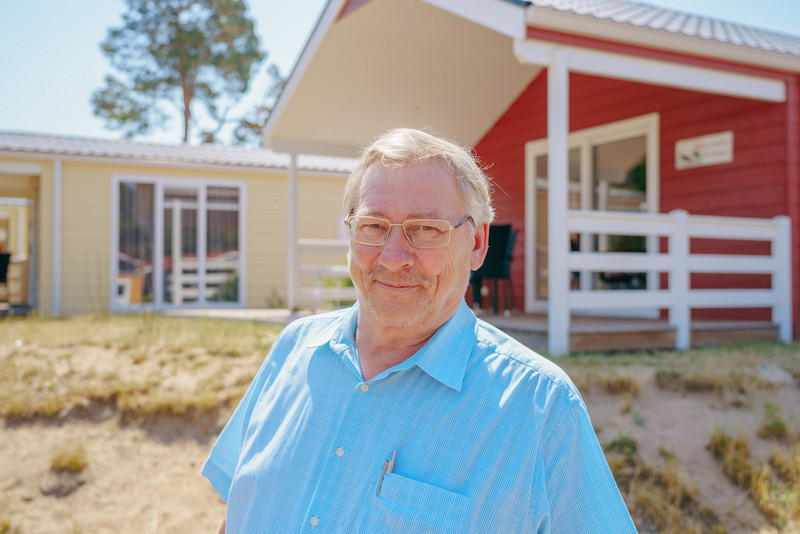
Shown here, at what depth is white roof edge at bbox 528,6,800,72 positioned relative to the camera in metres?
4.70

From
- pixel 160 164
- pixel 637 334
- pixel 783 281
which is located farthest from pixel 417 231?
pixel 160 164

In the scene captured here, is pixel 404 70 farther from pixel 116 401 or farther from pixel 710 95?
pixel 116 401

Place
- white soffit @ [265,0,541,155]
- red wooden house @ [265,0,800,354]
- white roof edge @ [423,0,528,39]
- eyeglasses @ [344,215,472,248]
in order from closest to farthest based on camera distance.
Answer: eyeglasses @ [344,215,472,248], white roof edge @ [423,0,528,39], red wooden house @ [265,0,800,354], white soffit @ [265,0,541,155]

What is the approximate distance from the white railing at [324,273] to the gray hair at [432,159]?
5297mm

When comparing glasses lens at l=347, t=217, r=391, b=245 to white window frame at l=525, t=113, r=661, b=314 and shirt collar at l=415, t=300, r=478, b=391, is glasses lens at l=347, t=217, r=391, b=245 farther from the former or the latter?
white window frame at l=525, t=113, r=661, b=314

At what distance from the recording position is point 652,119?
22.6 ft

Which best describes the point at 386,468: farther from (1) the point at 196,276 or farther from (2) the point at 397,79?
(1) the point at 196,276

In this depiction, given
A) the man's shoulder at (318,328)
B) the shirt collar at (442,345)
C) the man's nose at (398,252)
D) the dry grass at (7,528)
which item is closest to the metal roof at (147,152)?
the dry grass at (7,528)

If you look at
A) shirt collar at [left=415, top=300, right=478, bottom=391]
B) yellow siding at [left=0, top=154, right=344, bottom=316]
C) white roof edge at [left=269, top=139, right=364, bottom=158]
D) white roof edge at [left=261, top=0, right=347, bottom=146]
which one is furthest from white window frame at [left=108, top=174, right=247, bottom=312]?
shirt collar at [left=415, top=300, right=478, bottom=391]

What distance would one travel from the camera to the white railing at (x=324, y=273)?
8.52 meters

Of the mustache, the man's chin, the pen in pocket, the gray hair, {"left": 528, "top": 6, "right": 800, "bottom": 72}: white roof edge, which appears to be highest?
{"left": 528, "top": 6, "right": 800, "bottom": 72}: white roof edge

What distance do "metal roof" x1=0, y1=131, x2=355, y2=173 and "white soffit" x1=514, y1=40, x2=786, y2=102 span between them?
21.4 feet

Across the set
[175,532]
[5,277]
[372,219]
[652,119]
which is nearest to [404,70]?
[652,119]

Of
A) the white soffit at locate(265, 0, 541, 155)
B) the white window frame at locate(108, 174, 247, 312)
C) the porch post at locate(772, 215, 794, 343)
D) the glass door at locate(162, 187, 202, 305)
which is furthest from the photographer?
the glass door at locate(162, 187, 202, 305)
